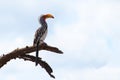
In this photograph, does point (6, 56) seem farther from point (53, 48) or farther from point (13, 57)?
point (53, 48)

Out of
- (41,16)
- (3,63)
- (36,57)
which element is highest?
(41,16)

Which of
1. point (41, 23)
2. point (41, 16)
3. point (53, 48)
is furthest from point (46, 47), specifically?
point (41, 23)

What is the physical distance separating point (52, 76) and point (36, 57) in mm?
468

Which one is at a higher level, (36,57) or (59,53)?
(59,53)

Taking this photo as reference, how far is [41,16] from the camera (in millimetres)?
15633

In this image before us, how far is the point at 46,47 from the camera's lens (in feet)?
24.4

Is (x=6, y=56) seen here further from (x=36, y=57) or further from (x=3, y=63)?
(x=36, y=57)

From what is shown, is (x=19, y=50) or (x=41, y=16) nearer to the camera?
(x=19, y=50)

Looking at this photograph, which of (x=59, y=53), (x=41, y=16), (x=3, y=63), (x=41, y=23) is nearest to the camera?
(x=3, y=63)

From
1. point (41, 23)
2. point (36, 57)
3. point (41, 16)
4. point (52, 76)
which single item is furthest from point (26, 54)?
point (41, 23)

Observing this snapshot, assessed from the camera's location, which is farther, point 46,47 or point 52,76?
point 46,47

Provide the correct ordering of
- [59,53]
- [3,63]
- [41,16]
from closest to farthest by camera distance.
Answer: [3,63] < [59,53] < [41,16]

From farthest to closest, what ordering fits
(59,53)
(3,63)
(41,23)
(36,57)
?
1. (41,23)
2. (59,53)
3. (36,57)
4. (3,63)

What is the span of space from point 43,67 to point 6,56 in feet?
2.49
